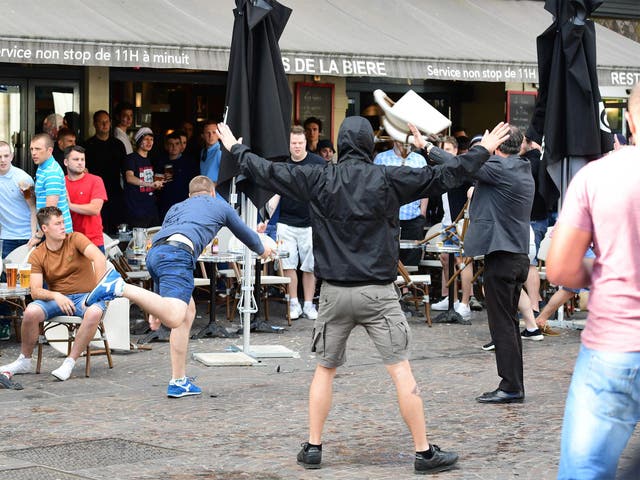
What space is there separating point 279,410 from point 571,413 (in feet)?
14.3

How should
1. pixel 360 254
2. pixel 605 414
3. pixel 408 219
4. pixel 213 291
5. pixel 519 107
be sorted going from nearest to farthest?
1. pixel 605 414
2. pixel 360 254
3. pixel 213 291
4. pixel 408 219
5. pixel 519 107

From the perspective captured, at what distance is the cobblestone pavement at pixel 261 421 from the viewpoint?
672cm

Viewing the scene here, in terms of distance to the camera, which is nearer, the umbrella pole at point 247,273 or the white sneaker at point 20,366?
the white sneaker at point 20,366

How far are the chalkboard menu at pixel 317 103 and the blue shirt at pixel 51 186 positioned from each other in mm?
5963

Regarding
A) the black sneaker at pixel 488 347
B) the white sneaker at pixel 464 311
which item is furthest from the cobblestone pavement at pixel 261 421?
the white sneaker at pixel 464 311

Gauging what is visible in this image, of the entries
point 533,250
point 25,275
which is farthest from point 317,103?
point 25,275

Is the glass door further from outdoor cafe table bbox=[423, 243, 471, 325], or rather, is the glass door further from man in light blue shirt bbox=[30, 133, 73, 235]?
outdoor cafe table bbox=[423, 243, 471, 325]

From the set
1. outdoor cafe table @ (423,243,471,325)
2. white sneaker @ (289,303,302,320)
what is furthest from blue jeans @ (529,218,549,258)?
white sneaker @ (289,303,302,320)

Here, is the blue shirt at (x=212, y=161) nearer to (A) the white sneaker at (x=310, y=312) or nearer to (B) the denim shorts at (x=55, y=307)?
(A) the white sneaker at (x=310, y=312)

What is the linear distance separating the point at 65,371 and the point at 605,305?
6.12m

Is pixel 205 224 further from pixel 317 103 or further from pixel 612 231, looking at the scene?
pixel 317 103

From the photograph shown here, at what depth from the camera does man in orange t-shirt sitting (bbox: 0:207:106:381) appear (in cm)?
949

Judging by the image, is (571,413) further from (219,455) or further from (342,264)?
(219,455)

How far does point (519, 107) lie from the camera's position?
18.0 m
